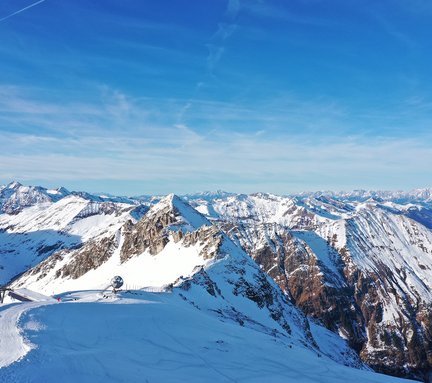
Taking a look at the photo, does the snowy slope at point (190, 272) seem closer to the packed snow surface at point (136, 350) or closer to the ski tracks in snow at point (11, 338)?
the packed snow surface at point (136, 350)

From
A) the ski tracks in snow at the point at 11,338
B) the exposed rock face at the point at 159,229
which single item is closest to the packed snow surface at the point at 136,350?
the ski tracks in snow at the point at 11,338

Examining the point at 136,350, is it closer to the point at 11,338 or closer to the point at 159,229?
the point at 11,338

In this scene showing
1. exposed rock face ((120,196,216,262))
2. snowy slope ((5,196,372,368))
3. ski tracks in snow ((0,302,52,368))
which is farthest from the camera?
exposed rock face ((120,196,216,262))

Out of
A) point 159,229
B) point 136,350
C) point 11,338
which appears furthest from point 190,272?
point 11,338

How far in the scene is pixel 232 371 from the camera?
28.0 m

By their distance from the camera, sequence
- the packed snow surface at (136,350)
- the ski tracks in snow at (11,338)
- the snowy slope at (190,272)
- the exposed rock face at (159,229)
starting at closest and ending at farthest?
the packed snow surface at (136,350) → the ski tracks in snow at (11,338) → the snowy slope at (190,272) → the exposed rock face at (159,229)

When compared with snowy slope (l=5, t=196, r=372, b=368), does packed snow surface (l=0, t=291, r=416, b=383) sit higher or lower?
higher

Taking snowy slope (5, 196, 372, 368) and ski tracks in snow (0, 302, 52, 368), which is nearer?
ski tracks in snow (0, 302, 52, 368)

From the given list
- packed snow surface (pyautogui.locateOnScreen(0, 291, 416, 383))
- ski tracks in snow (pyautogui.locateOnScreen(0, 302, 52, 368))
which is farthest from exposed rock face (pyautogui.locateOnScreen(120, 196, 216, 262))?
ski tracks in snow (pyautogui.locateOnScreen(0, 302, 52, 368))

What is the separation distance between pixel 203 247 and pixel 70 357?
3800 inches

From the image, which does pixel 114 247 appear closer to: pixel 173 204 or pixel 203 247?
pixel 173 204

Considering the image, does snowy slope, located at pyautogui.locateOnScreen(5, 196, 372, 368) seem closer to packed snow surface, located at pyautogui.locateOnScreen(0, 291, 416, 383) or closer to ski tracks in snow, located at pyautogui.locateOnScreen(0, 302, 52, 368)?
packed snow surface, located at pyautogui.locateOnScreen(0, 291, 416, 383)

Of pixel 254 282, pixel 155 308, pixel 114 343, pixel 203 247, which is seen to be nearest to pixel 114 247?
pixel 203 247

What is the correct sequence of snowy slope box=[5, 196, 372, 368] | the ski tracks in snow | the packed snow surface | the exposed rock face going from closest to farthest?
the packed snow surface, the ski tracks in snow, snowy slope box=[5, 196, 372, 368], the exposed rock face
